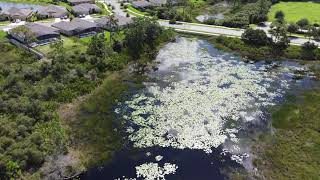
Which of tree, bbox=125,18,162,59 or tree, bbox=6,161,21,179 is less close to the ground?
tree, bbox=125,18,162,59

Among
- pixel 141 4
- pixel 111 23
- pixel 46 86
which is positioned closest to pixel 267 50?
pixel 111 23

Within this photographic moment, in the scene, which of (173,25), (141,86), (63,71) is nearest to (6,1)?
(173,25)

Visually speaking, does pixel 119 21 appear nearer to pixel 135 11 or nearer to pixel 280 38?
pixel 135 11

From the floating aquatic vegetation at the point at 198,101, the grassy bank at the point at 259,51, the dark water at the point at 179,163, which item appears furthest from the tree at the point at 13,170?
the grassy bank at the point at 259,51

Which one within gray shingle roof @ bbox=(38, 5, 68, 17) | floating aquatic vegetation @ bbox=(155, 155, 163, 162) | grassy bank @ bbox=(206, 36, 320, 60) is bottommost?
floating aquatic vegetation @ bbox=(155, 155, 163, 162)

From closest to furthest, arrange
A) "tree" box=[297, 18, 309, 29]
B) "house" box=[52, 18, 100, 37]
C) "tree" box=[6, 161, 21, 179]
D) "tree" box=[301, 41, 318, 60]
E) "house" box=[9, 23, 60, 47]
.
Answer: "tree" box=[6, 161, 21, 179]
"tree" box=[301, 41, 318, 60]
"house" box=[9, 23, 60, 47]
"house" box=[52, 18, 100, 37]
"tree" box=[297, 18, 309, 29]

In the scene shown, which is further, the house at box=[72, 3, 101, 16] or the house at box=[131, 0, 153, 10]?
the house at box=[131, 0, 153, 10]

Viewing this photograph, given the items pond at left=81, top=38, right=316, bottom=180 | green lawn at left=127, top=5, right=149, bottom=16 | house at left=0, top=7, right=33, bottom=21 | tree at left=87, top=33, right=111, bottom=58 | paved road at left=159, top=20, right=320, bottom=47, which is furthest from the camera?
green lawn at left=127, top=5, right=149, bottom=16

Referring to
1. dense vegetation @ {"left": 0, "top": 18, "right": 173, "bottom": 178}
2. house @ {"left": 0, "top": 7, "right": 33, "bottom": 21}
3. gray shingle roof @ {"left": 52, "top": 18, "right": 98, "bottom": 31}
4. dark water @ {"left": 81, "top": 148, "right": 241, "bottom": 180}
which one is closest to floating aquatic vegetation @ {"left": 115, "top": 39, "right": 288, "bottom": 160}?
dark water @ {"left": 81, "top": 148, "right": 241, "bottom": 180}

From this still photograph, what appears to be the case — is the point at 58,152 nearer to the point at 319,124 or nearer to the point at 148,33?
the point at 319,124

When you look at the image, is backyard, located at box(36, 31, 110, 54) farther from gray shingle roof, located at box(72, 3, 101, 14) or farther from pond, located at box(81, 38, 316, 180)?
gray shingle roof, located at box(72, 3, 101, 14)
